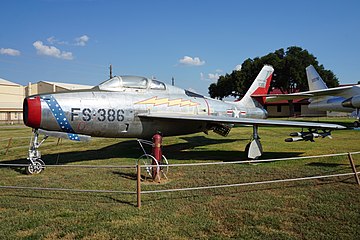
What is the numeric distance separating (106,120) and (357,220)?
6.80m

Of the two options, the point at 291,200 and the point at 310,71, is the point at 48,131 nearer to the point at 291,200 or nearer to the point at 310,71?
the point at 291,200

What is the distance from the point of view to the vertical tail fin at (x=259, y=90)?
14308mm

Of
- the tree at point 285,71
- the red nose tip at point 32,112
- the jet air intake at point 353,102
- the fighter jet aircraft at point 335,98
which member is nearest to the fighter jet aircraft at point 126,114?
the red nose tip at point 32,112

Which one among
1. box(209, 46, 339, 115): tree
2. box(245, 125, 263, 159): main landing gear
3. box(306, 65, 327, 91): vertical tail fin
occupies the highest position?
box(209, 46, 339, 115): tree

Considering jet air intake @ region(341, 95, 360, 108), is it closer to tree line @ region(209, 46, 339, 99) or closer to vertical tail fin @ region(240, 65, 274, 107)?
vertical tail fin @ region(240, 65, 274, 107)

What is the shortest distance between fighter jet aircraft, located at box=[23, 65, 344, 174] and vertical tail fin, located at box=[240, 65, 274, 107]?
2.90 meters

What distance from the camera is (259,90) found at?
14562mm

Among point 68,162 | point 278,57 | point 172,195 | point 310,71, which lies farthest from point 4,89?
point 172,195

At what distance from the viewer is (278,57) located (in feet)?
192

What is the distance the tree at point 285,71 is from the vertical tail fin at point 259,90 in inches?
1713

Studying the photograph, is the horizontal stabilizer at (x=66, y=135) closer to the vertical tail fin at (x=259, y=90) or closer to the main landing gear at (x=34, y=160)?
the main landing gear at (x=34, y=160)

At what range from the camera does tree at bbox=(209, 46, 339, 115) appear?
5553 cm

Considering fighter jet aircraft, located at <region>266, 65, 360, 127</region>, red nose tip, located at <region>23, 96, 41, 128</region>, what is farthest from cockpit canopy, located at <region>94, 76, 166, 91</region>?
fighter jet aircraft, located at <region>266, 65, 360, 127</region>

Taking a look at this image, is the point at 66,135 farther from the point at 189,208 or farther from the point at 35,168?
the point at 189,208
